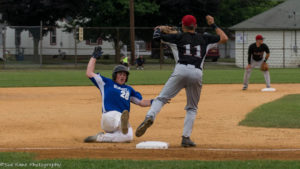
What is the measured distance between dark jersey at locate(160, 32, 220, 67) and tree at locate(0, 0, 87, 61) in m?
39.2

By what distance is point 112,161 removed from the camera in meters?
7.71

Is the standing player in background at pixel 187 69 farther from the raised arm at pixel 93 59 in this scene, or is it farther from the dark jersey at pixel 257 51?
the dark jersey at pixel 257 51

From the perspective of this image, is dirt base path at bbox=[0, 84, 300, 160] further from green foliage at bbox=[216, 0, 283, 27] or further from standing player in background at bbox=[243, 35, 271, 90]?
green foliage at bbox=[216, 0, 283, 27]

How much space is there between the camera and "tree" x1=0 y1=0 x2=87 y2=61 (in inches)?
1901

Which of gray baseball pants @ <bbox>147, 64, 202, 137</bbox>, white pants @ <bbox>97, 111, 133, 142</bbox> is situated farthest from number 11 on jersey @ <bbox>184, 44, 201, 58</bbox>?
white pants @ <bbox>97, 111, 133, 142</bbox>

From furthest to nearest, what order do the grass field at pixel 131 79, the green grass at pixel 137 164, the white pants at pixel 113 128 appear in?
the grass field at pixel 131 79, the white pants at pixel 113 128, the green grass at pixel 137 164

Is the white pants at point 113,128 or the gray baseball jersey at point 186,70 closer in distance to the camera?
the gray baseball jersey at point 186,70

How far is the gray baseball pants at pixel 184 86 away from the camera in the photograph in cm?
888

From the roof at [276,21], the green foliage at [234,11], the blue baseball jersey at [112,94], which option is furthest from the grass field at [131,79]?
the green foliage at [234,11]

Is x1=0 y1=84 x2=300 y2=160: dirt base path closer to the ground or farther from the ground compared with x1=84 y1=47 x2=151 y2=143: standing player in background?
closer to the ground

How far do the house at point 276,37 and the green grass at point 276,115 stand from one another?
27.1 m

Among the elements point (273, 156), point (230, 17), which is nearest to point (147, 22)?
point (230, 17)

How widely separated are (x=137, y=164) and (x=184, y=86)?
1.92 meters

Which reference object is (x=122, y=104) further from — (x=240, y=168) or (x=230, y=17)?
(x=230, y=17)
